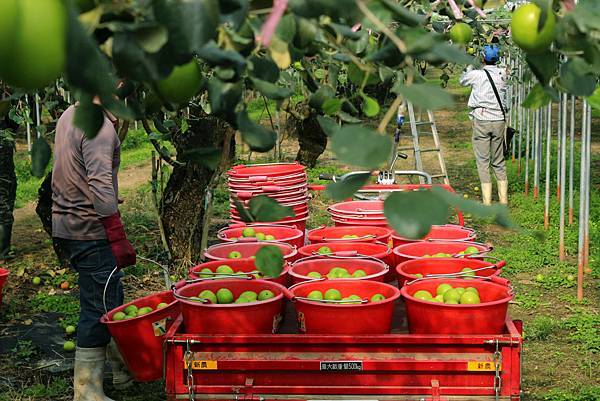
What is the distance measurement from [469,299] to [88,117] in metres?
2.27

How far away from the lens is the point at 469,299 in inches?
115

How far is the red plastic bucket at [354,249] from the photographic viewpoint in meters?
3.63

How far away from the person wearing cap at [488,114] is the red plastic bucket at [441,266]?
5018 mm

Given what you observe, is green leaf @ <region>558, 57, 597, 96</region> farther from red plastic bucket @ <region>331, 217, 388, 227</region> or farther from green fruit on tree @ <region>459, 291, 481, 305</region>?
red plastic bucket @ <region>331, 217, 388, 227</region>

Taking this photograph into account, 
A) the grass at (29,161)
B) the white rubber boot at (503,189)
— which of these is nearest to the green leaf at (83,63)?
the grass at (29,161)

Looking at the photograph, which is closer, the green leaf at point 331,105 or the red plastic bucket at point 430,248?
the green leaf at point 331,105

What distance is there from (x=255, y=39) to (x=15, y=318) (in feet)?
16.0

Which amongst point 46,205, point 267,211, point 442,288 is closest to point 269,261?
point 267,211

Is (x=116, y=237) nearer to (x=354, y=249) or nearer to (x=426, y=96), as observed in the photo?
(x=354, y=249)

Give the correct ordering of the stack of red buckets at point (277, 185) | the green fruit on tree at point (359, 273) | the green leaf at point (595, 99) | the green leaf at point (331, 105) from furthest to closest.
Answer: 1. the stack of red buckets at point (277, 185)
2. the green fruit on tree at point (359, 273)
3. the green leaf at point (331, 105)
4. the green leaf at point (595, 99)

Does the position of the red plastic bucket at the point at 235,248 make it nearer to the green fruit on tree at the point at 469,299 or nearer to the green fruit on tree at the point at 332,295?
the green fruit on tree at the point at 332,295

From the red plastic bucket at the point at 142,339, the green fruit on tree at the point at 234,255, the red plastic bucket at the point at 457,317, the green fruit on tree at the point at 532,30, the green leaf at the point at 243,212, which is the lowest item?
the red plastic bucket at the point at 142,339

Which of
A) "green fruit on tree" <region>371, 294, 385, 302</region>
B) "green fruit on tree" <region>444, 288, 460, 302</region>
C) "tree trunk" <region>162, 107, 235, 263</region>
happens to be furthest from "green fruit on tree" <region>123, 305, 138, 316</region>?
"tree trunk" <region>162, 107, 235, 263</region>

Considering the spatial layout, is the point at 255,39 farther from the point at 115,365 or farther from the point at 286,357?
the point at 115,365
